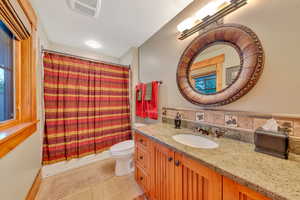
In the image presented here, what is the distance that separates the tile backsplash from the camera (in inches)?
27.4

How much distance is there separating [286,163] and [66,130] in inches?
94.8

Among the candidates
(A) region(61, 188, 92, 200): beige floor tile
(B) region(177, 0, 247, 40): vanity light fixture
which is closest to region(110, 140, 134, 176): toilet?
(A) region(61, 188, 92, 200): beige floor tile

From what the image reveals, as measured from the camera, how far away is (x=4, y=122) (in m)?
0.95

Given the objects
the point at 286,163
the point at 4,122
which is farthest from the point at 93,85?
the point at 286,163

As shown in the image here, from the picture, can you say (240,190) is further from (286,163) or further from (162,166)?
(162,166)

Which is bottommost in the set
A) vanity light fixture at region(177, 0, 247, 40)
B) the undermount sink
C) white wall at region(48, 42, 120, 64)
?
the undermount sink

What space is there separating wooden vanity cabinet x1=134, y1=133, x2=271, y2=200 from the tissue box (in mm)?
381

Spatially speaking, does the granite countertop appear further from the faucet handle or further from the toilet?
the toilet

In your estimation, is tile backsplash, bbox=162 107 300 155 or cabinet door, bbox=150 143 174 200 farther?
cabinet door, bbox=150 143 174 200

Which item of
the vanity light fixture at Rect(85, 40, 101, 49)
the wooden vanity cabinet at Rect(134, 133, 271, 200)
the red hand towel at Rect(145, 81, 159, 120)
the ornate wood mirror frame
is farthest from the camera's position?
the vanity light fixture at Rect(85, 40, 101, 49)

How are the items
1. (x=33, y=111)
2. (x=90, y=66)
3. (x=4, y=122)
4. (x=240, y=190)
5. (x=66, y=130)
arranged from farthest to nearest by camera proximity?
(x=90, y=66)
(x=66, y=130)
(x=33, y=111)
(x=4, y=122)
(x=240, y=190)

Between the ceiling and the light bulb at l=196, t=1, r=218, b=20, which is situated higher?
the ceiling

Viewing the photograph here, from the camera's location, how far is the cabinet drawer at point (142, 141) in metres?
1.20

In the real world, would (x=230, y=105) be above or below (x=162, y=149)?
above
